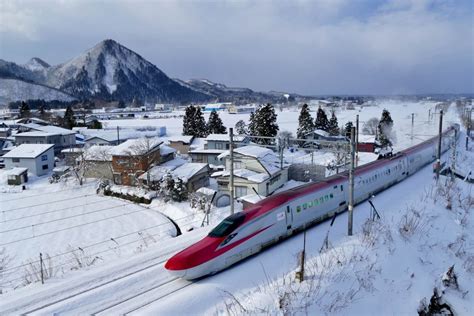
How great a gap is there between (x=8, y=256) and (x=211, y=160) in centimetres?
2485

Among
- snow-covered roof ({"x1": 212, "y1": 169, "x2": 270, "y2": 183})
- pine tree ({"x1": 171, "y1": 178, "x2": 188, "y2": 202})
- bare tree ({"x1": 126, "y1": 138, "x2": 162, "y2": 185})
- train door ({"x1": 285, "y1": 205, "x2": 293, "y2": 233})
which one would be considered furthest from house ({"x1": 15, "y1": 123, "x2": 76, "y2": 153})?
train door ({"x1": 285, "y1": 205, "x2": 293, "y2": 233})

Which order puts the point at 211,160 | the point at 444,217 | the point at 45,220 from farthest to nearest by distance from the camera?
the point at 211,160
the point at 45,220
the point at 444,217

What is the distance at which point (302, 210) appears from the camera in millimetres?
14258

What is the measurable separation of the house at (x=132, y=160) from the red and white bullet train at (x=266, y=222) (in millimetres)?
22631

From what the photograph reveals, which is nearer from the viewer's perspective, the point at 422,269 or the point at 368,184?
the point at 422,269

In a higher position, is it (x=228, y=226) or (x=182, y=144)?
(x=228, y=226)

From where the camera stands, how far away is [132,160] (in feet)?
115

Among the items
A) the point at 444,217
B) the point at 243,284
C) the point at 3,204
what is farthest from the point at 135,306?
the point at 3,204

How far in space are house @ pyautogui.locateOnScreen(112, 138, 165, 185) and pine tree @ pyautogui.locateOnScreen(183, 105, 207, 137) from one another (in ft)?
65.5

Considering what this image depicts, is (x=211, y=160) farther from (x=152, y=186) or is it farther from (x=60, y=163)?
(x=60, y=163)

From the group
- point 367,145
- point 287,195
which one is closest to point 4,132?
point 367,145

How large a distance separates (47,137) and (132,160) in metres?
21.0

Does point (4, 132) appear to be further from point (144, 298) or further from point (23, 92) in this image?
point (23, 92)

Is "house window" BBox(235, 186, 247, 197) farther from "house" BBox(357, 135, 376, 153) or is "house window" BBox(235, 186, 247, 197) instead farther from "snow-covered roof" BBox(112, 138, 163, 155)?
"house" BBox(357, 135, 376, 153)
